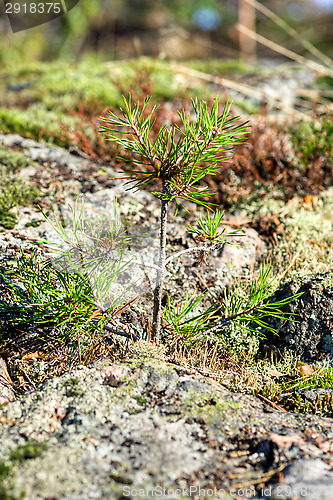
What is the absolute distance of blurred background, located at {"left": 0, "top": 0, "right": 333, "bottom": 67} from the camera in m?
14.1

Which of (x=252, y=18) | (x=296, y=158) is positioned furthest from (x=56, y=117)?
(x=252, y=18)

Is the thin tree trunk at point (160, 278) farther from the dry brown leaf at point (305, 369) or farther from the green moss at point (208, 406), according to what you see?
the dry brown leaf at point (305, 369)

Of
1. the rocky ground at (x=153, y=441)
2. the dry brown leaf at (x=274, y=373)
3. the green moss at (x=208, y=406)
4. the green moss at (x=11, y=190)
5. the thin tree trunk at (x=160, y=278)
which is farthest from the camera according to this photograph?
the green moss at (x=11, y=190)

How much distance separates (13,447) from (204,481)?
2.70 ft

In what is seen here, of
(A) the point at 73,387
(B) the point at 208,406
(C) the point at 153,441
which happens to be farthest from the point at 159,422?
(A) the point at 73,387

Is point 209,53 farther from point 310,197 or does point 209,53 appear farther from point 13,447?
point 13,447

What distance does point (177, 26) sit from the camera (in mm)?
13883

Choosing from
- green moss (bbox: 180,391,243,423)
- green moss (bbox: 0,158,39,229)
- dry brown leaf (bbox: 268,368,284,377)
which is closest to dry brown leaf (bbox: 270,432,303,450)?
green moss (bbox: 180,391,243,423)

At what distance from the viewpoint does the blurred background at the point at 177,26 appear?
14.1 meters

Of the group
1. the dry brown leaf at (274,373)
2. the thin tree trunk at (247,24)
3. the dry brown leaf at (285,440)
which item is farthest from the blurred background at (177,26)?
the dry brown leaf at (285,440)

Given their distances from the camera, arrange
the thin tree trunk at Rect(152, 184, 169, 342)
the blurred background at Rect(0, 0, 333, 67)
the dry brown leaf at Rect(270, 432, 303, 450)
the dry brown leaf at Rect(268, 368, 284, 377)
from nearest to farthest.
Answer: the dry brown leaf at Rect(270, 432, 303, 450), the thin tree trunk at Rect(152, 184, 169, 342), the dry brown leaf at Rect(268, 368, 284, 377), the blurred background at Rect(0, 0, 333, 67)

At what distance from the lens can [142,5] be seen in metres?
20.2

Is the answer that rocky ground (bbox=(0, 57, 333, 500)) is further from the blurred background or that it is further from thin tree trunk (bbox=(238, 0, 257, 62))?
thin tree trunk (bbox=(238, 0, 257, 62))

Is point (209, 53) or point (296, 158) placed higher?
point (209, 53)
